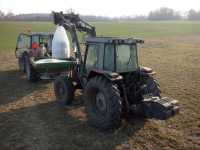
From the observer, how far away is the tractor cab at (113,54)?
21.6ft

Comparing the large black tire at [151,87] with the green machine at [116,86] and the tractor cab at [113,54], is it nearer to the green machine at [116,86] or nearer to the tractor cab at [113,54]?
the green machine at [116,86]

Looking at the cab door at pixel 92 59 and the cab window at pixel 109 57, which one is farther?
the cab door at pixel 92 59

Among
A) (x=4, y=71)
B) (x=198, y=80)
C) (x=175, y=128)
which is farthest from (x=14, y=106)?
(x=198, y=80)

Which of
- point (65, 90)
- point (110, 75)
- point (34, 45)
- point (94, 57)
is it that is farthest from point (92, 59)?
point (34, 45)

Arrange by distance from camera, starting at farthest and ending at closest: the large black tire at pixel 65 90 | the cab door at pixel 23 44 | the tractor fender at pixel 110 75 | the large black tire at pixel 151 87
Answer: the cab door at pixel 23 44, the large black tire at pixel 65 90, the large black tire at pixel 151 87, the tractor fender at pixel 110 75

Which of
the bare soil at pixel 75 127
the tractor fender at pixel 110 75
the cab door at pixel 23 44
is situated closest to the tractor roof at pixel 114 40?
the tractor fender at pixel 110 75

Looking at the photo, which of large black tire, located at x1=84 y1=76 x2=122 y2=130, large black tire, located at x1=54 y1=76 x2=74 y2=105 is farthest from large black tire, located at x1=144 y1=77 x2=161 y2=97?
large black tire, located at x1=54 y1=76 x2=74 y2=105

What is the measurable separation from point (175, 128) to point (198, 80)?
557 cm

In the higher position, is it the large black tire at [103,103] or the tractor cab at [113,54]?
the tractor cab at [113,54]

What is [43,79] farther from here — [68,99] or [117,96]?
[117,96]

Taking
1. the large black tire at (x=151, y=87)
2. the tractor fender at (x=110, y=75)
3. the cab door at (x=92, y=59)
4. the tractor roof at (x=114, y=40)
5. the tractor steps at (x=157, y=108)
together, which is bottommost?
the tractor steps at (x=157, y=108)

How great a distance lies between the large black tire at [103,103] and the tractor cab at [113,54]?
0.48 meters

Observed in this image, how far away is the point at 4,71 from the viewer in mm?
13844

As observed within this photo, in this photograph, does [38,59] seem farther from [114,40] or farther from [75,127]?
[114,40]
